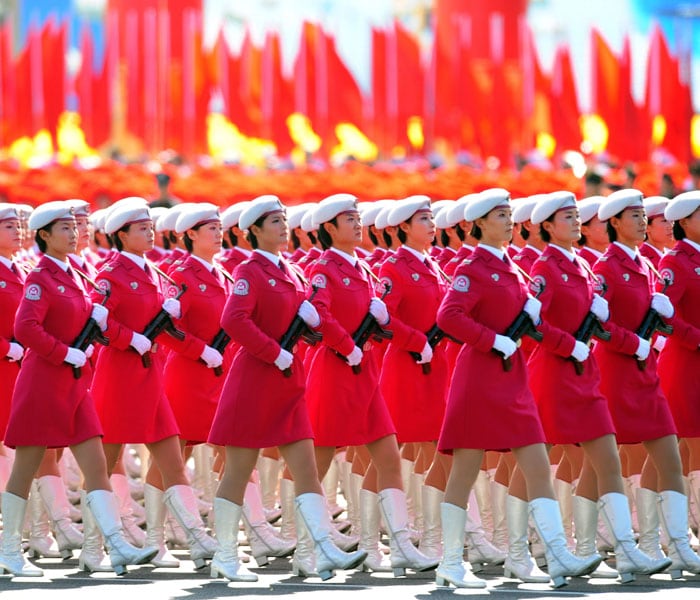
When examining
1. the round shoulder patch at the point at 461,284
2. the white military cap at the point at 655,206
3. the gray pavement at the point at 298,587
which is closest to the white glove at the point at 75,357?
the gray pavement at the point at 298,587

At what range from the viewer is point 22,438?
10445 mm

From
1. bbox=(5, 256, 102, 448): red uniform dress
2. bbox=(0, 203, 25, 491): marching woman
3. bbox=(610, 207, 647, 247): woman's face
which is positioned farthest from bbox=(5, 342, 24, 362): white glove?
bbox=(610, 207, 647, 247): woman's face

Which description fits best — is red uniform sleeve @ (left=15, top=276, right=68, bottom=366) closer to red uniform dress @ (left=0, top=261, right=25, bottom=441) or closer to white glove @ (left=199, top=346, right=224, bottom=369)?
white glove @ (left=199, top=346, right=224, bottom=369)

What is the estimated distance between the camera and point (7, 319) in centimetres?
1182

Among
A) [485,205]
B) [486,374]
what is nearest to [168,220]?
[485,205]

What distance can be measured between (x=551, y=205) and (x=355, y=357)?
1.28 metres

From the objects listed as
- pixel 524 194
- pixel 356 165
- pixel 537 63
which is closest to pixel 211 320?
pixel 524 194

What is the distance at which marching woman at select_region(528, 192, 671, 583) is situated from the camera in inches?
397

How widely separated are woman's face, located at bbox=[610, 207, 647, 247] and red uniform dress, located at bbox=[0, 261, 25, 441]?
3.52 m

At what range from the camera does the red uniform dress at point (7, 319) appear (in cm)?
1177

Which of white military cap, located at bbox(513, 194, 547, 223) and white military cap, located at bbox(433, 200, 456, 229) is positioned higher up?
white military cap, located at bbox(433, 200, 456, 229)

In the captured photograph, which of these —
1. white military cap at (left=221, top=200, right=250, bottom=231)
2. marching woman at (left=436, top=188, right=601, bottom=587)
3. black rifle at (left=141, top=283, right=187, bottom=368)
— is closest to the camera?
marching woman at (left=436, top=188, right=601, bottom=587)

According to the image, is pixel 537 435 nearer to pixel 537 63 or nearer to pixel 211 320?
pixel 211 320

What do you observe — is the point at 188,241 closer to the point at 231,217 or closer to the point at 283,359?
the point at 231,217
